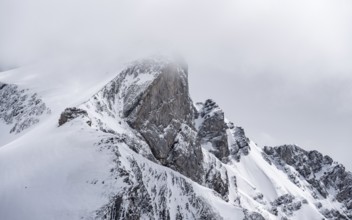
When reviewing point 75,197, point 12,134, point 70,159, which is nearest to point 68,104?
point 12,134

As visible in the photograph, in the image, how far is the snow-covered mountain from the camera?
106 m

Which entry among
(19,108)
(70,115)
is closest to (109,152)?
(70,115)

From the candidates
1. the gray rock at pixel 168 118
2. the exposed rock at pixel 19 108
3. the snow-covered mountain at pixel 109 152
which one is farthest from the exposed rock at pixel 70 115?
the gray rock at pixel 168 118

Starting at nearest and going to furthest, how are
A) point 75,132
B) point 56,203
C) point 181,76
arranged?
point 56,203 → point 75,132 → point 181,76

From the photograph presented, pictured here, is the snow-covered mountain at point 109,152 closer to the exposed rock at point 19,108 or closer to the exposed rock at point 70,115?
the exposed rock at point 70,115

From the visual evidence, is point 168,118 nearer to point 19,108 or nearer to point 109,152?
point 19,108

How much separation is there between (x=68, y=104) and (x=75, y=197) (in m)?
58.1

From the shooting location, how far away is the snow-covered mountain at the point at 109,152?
105688 mm

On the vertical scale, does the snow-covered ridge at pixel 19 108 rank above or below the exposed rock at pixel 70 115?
above

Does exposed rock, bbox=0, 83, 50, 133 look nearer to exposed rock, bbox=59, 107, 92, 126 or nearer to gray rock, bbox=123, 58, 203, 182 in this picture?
exposed rock, bbox=59, 107, 92, 126

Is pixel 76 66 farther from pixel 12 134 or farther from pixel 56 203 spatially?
pixel 56 203

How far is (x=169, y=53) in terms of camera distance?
192 m

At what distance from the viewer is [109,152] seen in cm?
11456

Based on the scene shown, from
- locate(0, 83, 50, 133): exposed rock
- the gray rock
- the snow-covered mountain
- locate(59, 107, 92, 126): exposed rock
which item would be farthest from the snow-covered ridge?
the gray rock
